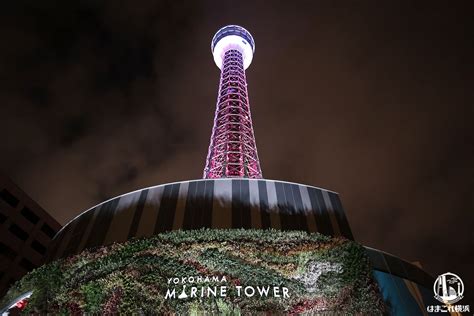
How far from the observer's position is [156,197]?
59.0ft

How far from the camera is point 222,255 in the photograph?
15602mm

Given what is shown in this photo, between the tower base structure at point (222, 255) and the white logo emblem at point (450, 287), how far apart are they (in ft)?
5.50

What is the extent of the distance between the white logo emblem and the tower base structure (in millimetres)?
1676

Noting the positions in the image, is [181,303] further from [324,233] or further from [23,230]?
[23,230]

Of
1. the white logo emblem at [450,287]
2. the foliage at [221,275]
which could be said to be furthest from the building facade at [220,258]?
the white logo emblem at [450,287]

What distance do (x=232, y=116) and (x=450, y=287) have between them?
22.2m

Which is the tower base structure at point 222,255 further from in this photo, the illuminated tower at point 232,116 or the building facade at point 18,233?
the building facade at point 18,233

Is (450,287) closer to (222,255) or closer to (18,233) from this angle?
(222,255)

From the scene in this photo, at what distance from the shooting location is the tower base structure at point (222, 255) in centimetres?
1510

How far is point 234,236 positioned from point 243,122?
19027 mm

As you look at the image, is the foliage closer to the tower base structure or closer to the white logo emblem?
the tower base structure

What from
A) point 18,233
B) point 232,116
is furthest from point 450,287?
point 18,233

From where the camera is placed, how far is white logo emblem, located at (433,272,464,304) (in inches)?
667

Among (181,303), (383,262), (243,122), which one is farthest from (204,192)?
(243,122)
